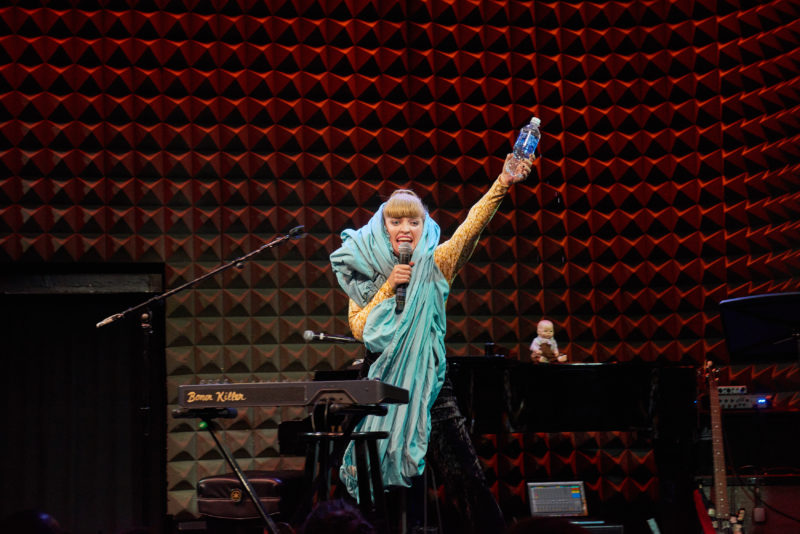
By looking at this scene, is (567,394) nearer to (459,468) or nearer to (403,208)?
(459,468)

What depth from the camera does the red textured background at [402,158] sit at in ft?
20.0

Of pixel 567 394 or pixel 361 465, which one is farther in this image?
pixel 567 394

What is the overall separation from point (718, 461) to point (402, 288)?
2292 mm

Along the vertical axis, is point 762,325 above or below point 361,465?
above

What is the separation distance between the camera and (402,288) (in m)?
3.34

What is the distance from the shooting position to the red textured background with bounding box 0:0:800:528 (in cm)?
609

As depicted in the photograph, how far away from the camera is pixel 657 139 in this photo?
6484 mm

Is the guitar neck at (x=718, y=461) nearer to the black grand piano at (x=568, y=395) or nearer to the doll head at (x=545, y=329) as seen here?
the black grand piano at (x=568, y=395)

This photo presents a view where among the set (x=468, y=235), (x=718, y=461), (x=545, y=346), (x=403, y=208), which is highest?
(x=403, y=208)

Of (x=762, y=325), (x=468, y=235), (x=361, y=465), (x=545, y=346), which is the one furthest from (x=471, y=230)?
(x=545, y=346)

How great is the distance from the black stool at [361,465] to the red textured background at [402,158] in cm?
308

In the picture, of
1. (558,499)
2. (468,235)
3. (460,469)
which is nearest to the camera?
(460,469)

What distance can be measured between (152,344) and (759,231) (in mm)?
4516

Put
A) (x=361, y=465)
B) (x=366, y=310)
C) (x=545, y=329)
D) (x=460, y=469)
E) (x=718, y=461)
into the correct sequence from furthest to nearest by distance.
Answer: (x=545, y=329) < (x=718, y=461) < (x=366, y=310) < (x=460, y=469) < (x=361, y=465)
